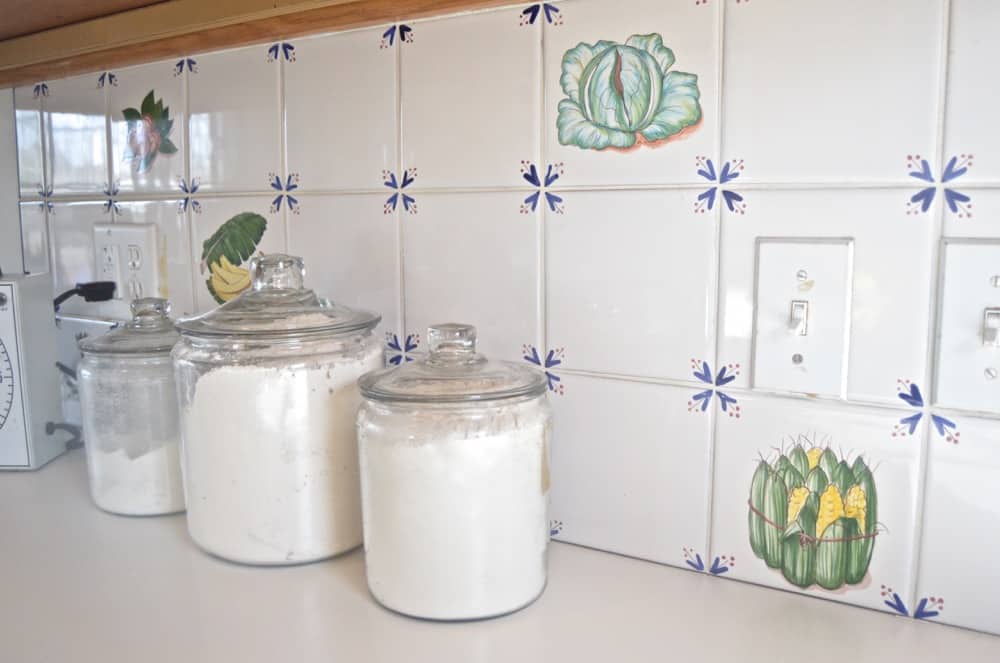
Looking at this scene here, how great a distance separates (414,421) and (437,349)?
69mm

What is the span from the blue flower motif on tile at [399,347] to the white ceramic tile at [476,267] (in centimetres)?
1

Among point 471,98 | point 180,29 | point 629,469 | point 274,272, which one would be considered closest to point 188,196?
point 180,29

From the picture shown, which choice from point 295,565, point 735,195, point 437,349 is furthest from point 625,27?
point 295,565

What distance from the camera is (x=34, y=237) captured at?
1.14 m

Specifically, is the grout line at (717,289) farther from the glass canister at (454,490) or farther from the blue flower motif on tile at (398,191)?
the blue flower motif on tile at (398,191)

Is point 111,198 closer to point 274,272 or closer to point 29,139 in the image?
point 29,139

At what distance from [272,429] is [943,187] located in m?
0.54

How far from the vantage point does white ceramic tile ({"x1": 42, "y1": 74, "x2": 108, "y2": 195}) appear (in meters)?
1.05

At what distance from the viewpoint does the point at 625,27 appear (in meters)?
0.68

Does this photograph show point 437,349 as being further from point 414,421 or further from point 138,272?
point 138,272

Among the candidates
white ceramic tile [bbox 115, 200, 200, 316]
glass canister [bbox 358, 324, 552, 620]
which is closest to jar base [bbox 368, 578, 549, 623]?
glass canister [bbox 358, 324, 552, 620]

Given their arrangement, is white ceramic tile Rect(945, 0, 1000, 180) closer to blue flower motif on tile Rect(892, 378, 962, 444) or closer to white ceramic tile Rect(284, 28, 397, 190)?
blue flower motif on tile Rect(892, 378, 962, 444)

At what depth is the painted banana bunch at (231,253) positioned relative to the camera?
0.93 metres

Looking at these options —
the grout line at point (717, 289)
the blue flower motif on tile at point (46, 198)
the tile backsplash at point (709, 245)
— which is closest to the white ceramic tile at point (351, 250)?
the tile backsplash at point (709, 245)
